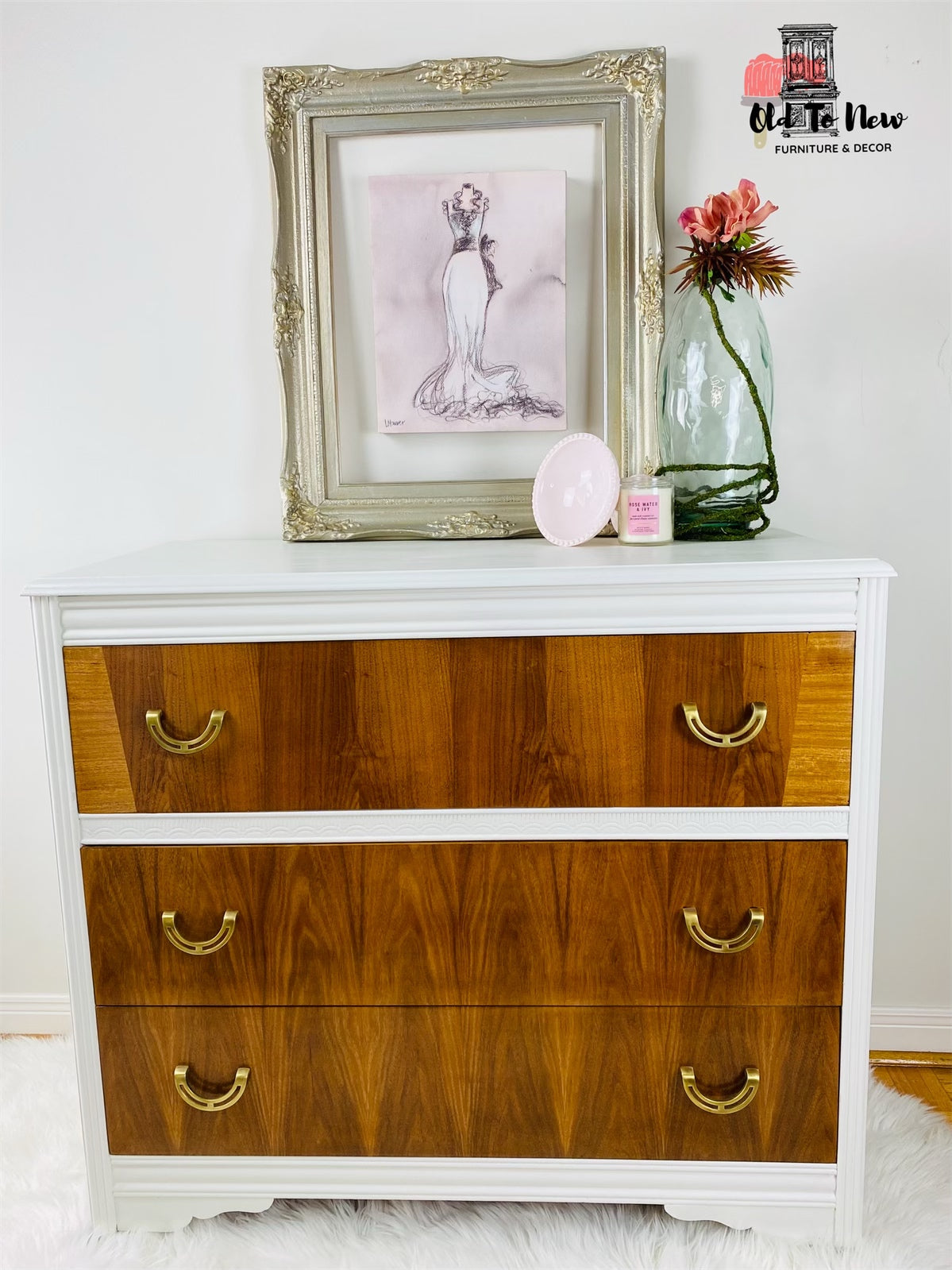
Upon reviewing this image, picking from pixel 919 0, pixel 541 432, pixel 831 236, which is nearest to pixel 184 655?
pixel 541 432

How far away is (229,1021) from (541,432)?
103cm

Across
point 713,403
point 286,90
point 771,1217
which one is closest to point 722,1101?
point 771,1217

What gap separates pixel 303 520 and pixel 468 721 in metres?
0.59

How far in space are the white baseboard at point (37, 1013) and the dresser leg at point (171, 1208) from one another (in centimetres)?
62

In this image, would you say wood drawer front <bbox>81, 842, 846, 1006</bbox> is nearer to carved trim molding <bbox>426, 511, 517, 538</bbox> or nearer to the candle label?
the candle label

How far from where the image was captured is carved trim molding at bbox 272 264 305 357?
4.99ft

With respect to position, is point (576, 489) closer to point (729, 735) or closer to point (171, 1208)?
point (729, 735)

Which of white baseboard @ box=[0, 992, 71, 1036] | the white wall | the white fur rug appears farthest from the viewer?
white baseboard @ box=[0, 992, 71, 1036]

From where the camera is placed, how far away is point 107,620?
1.15 metres

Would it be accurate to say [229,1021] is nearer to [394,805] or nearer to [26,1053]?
[394,805]

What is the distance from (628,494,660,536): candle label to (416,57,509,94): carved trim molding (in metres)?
0.73

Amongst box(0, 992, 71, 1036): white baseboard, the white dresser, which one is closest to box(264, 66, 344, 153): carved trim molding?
the white dresser

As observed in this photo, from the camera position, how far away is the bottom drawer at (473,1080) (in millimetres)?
1200

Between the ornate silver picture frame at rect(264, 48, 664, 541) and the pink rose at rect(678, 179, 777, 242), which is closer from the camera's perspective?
the pink rose at rect(678, 179, 777, 242)
